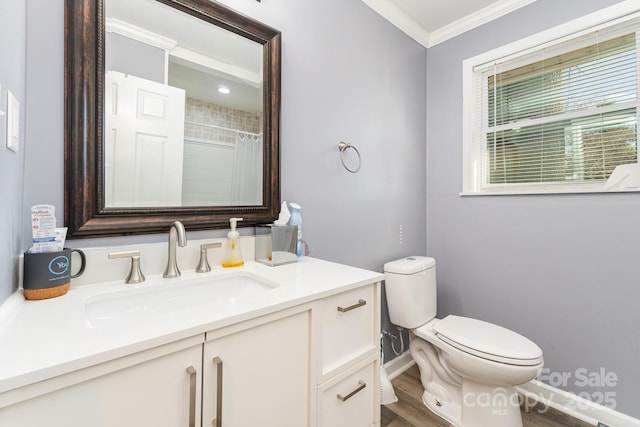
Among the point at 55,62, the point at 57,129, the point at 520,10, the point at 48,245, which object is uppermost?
the point at 520,10

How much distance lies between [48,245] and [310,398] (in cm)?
85

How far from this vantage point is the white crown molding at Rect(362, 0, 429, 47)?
1.80 metres

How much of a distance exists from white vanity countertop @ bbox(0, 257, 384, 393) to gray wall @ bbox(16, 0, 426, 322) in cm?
23

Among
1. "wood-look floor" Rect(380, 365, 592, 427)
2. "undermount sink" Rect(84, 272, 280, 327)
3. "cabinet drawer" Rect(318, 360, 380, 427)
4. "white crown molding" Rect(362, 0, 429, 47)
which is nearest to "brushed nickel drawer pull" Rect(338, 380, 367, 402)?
"cabinet drawer" Rect(318, 360, 380, 427)

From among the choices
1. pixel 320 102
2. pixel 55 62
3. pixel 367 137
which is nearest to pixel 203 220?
pixel 55 62

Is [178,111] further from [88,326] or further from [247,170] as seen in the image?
[88,326]

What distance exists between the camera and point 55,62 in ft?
2.80

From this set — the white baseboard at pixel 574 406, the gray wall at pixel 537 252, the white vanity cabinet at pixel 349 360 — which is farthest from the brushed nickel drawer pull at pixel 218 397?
the gray wall at pixel 537 252

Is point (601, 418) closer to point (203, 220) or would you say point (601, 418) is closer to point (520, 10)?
point (203, 220)

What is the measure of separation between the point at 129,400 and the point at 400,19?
2.35m

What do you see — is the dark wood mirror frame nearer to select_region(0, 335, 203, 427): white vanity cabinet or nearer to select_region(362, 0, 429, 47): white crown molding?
select_region(0, 335, 203, 427): white vanity cabinet

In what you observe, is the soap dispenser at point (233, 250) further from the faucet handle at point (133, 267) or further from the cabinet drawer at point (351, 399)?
the cabinet drawer at point (351, 399)

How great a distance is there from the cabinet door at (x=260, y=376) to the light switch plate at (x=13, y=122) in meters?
0.69

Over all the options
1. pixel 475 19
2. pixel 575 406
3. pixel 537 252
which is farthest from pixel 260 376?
pixel 475 19
